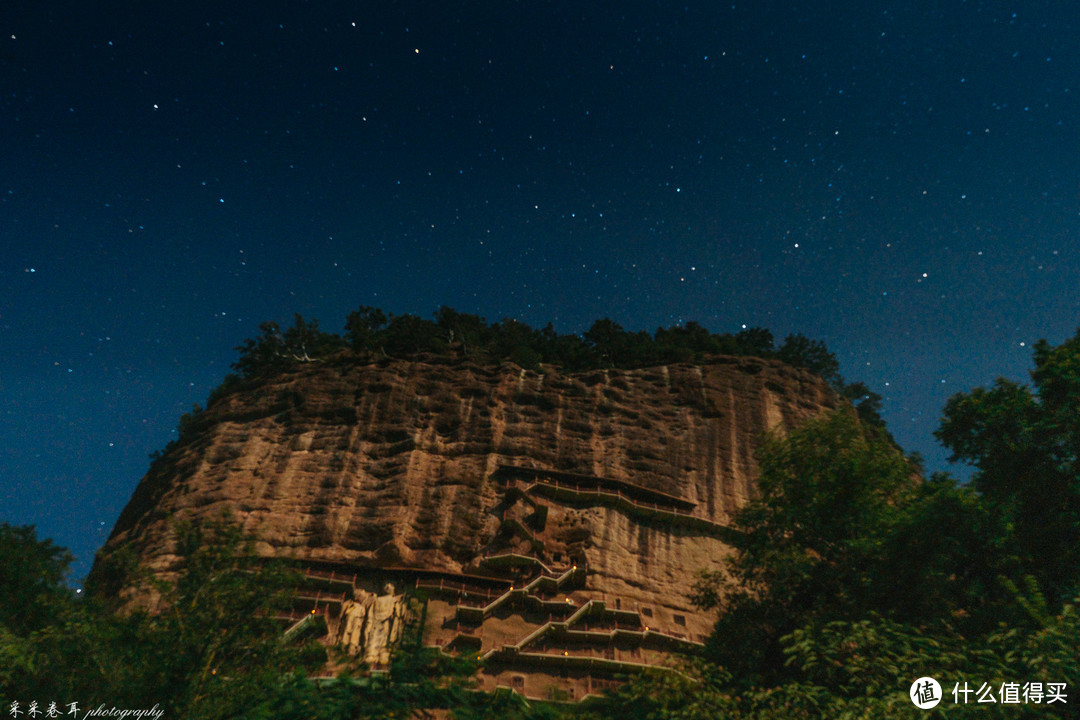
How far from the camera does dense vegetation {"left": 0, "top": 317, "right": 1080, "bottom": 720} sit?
10391mm

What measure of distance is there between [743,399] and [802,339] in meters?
12.8

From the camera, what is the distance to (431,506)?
3191 centimetres

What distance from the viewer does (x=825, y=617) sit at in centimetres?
1509

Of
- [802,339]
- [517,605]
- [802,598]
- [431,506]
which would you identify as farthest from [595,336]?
[802,598]

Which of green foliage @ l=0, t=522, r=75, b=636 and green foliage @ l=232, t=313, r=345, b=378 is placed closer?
green foliage @ l=0, t=522, r=75, b=636

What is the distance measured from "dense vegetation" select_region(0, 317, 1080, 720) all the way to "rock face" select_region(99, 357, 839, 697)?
31.6 feet

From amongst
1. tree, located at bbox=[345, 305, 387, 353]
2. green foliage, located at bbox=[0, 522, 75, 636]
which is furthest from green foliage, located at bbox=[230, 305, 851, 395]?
green foliage, located at bbox=[0, 522, 75, 636]

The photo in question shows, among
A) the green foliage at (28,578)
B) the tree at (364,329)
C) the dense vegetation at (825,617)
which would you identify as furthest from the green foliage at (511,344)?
the dense vegetation at (825,617)

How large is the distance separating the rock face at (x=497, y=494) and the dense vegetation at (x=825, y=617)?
9629 millimetres

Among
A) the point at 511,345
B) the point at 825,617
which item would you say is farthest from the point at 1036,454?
the point at 511,345

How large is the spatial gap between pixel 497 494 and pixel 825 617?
20022 mm

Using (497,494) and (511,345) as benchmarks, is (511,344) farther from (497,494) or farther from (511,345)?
(497,494)

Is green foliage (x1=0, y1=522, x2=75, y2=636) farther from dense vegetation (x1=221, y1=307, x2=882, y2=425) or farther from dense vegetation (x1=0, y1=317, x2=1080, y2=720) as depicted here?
dense vegetation (x1=221, y1=307, x2=882, y2=425)

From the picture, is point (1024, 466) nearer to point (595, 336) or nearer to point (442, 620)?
point (442, 620)
